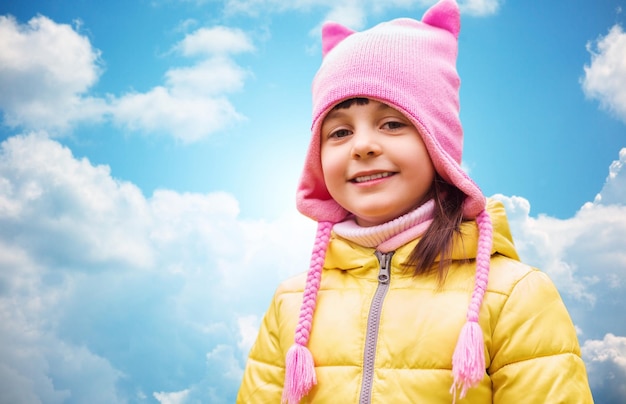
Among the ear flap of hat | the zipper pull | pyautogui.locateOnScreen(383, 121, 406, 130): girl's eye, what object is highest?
the ear flap of hat

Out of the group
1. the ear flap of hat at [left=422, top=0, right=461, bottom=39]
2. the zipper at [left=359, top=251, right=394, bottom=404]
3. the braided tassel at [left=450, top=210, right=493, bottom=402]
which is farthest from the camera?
the ear flap of hat at [left=422, top=0, right=461, bottom=39]

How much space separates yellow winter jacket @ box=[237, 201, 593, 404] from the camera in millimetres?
1792

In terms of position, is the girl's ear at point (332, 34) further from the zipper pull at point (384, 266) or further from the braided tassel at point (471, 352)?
the braided tassel at point (471, 352)

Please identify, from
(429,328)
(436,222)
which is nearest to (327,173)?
(436,222)

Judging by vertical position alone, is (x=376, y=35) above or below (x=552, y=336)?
above

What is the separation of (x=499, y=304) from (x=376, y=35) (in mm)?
1129

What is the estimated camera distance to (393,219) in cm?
220

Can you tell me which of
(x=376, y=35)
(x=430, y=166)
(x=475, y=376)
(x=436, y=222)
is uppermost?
(x=376, y=35)

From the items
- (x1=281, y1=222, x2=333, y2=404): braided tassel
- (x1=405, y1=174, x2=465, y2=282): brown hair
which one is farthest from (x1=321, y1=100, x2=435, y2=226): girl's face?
(x1=281, y1=222, x2=333, y2=404): braided tassel

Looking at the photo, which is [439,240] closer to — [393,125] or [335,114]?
[393,125]

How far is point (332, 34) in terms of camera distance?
2627mm

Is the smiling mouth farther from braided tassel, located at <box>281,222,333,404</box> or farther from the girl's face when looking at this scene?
braided tassel, located at <box>281,222,333,404</box>

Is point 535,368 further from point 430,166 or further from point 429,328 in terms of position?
point 430,166

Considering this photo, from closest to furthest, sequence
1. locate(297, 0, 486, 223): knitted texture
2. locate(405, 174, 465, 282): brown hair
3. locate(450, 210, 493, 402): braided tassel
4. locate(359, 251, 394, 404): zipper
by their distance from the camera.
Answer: locate(450, 210, 493, 402): braided tassel
locate(359, 251, 394, 404): zipper
locate(405, 174, 465, 282): brown hair
locate(297, 0, 486, 223): knitted texture
